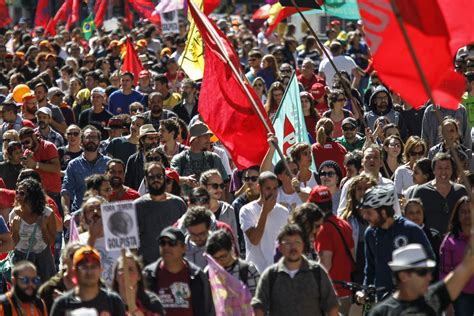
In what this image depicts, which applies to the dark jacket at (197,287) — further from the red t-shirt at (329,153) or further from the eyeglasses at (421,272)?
the red t-shirt at (329,153)

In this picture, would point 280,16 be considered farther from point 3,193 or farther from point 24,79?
point 3,193

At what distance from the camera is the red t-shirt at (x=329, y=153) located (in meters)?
13.6

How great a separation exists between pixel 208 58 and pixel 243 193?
4.07ft

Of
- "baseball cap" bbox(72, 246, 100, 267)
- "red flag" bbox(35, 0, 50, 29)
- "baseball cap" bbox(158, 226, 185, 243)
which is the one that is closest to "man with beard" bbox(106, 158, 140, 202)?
"baseball cap" bbox(158, 226, 185, 243)

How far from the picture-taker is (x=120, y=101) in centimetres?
1800

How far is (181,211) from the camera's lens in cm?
1059

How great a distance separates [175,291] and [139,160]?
4587mm

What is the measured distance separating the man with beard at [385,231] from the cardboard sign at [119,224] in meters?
1.92

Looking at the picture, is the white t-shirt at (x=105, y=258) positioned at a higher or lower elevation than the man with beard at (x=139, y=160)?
lower

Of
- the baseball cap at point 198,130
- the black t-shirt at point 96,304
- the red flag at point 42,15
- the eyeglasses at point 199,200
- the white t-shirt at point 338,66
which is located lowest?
the black t-shirt at point 96,304

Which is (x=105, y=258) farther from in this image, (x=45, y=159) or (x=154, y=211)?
(x=45, y=159)

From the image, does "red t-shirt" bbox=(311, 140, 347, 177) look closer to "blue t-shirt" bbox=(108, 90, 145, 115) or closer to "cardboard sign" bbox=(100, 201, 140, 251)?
"blue t-shirt" bbox=(108, 90, 145, 115)

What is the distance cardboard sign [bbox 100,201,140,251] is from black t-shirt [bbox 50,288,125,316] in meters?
0.30

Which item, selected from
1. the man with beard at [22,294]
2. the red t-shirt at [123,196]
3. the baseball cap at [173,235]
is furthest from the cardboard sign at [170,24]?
the man with beard at [22,294]
